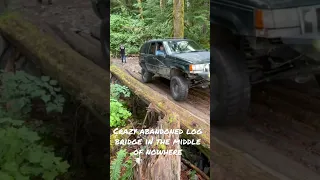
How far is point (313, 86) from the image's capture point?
1728 millimetres

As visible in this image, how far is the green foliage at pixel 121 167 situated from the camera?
5.19ft

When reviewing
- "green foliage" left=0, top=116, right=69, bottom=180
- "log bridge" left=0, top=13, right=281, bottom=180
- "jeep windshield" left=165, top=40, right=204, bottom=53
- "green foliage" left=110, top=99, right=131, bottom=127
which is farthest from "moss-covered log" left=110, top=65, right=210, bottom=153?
"green foliage" left=0, top=116, right=69, bottom=180

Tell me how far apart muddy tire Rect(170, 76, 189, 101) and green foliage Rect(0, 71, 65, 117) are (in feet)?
1.73

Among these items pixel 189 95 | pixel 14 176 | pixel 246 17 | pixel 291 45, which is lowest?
pixel 14 176

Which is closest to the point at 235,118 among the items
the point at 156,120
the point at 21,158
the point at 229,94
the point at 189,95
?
the point at 229,94

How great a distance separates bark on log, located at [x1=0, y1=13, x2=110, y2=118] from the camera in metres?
1.61

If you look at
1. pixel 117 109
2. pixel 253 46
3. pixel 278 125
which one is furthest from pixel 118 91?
pixel 278 125

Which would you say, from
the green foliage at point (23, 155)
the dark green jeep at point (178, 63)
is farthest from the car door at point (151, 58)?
the green foliage at point (23, 155)

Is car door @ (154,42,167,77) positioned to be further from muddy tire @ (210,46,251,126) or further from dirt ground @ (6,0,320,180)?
muddy tire @ (210,46,251,126)

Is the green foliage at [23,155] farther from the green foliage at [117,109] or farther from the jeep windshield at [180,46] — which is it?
the jeep windshield at [180,46]

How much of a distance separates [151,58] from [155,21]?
0.57 ft

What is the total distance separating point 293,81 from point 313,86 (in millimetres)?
104

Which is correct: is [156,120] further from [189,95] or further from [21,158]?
[21,158]

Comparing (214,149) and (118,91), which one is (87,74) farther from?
(214,149)
